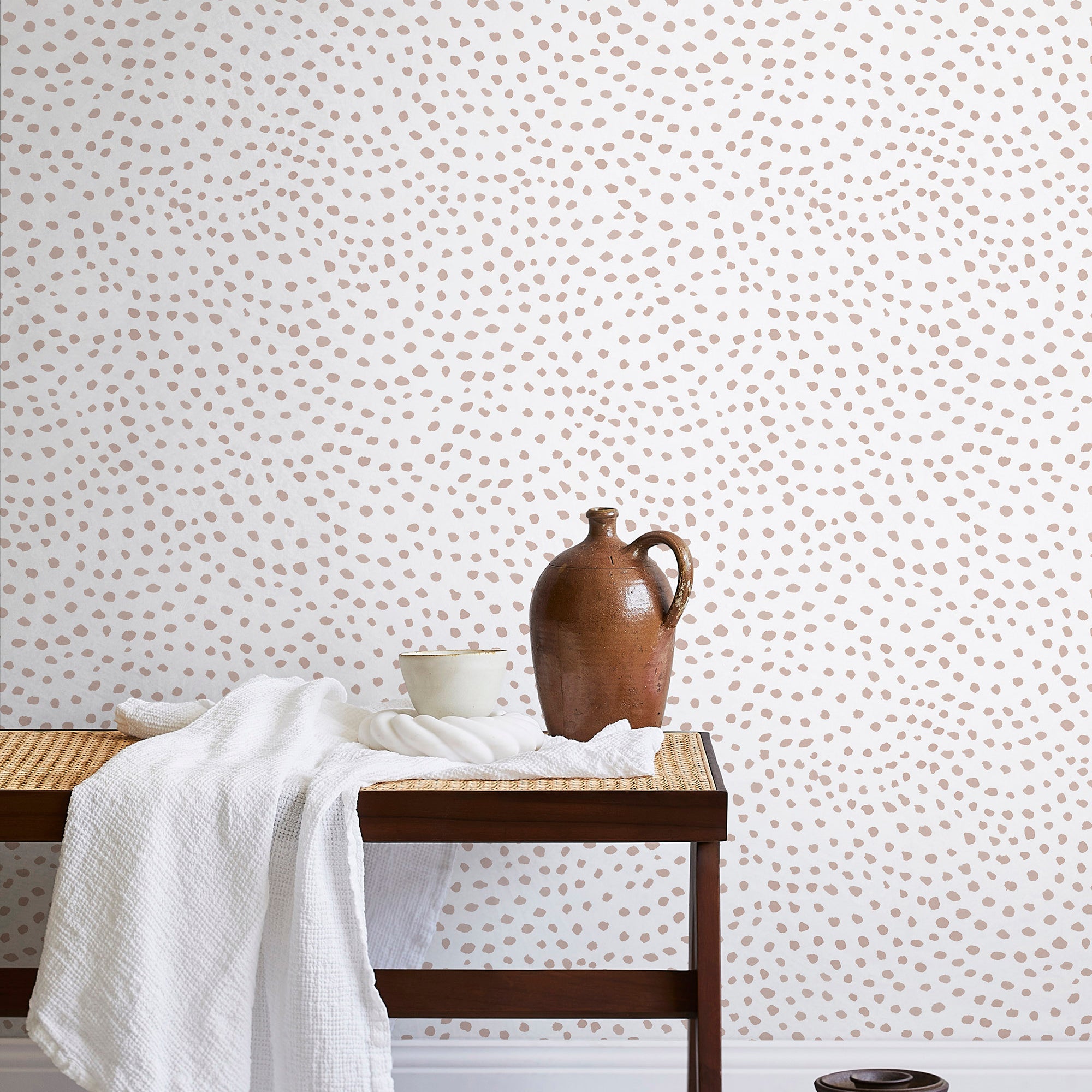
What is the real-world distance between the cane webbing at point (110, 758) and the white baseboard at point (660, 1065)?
1.98 ft

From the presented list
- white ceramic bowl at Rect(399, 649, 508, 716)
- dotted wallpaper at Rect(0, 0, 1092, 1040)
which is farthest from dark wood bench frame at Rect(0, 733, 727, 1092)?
dotted wallpaper at Rect(0, 0, 1092, 1040)

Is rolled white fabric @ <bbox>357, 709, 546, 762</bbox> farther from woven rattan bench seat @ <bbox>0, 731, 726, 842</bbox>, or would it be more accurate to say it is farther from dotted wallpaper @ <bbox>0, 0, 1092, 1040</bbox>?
dotted wallpaper @ <bbox>0, 0, 1092, 1040</bbox>

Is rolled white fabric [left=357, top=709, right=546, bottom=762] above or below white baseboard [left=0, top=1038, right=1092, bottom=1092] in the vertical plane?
above

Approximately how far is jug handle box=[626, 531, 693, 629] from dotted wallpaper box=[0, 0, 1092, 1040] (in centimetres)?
34

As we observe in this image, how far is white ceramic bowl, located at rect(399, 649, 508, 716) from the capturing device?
1439mm

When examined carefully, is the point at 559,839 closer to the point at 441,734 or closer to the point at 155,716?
the point at 441,734

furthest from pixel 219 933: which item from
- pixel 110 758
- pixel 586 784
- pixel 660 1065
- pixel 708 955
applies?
pixel 660 1065

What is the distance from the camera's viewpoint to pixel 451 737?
4.45ft

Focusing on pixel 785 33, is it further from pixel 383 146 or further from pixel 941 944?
pixel 941 944

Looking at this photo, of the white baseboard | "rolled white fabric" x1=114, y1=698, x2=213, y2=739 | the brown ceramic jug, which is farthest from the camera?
the white baseboard

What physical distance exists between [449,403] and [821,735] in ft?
2.82

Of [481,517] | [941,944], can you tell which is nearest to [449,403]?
[481,517]

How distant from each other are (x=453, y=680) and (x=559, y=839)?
30cm

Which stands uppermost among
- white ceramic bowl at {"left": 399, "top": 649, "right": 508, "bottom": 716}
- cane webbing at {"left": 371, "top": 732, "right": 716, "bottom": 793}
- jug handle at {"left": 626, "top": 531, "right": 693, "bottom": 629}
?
jug handle at {"left": 626, "top": 531, "right": 693, "bottom": 629}
